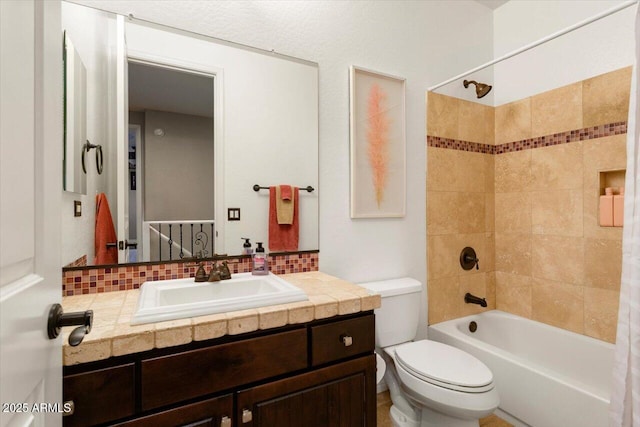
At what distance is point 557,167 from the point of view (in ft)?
6.89

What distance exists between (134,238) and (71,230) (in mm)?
220

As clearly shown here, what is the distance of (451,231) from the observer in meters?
2.26

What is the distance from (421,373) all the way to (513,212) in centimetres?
152

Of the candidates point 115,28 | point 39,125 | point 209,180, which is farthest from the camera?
point 209,180

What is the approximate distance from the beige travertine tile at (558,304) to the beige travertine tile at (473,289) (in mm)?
315

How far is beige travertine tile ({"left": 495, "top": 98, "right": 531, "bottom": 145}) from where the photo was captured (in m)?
2.28

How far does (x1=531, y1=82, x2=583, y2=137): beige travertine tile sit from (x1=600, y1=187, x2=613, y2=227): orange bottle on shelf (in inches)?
17.6

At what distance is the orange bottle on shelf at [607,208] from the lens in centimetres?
181

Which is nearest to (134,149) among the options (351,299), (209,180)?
(209,180)

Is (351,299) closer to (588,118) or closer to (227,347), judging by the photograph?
(227,347)

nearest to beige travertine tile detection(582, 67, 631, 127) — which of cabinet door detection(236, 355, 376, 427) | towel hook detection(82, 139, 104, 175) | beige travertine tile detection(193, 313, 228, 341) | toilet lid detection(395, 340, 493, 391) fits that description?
toilet lid detection(395, 340, 493, 391)

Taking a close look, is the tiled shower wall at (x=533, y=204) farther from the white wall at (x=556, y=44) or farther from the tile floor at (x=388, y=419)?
the tile floor at (x=388, y=419)

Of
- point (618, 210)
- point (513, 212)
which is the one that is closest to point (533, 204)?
point (513, 212)

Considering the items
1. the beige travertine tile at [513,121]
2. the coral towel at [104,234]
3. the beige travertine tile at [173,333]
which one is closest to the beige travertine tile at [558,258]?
the beige travertine tile at [513,121]
